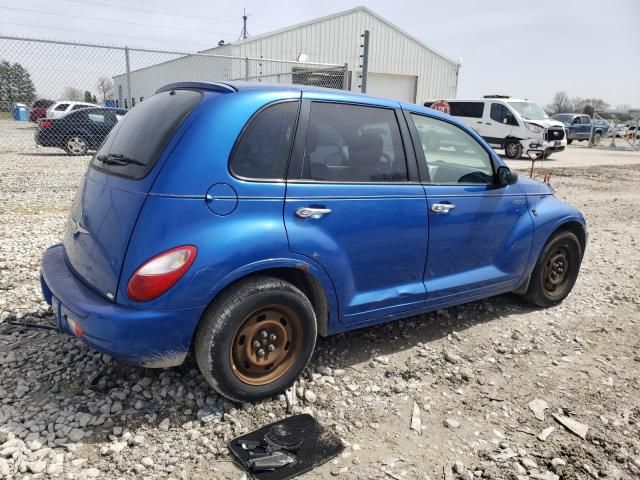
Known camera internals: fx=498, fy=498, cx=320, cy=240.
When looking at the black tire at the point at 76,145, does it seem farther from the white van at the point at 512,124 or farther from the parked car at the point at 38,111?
the white van at the point at 512,124

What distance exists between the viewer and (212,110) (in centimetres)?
270

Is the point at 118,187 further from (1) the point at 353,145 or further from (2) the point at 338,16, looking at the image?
(2) the point at 338,16

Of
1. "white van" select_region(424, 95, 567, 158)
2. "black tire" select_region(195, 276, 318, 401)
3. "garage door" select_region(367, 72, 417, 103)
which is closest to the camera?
"black tire" select_region(195, 276, 318, 401)

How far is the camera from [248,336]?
277 cm

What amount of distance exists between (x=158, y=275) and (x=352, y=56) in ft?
87.2

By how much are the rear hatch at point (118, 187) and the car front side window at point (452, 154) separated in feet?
5.47

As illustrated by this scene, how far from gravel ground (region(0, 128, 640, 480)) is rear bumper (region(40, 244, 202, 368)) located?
442mm

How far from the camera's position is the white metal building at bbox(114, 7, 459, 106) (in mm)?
23345

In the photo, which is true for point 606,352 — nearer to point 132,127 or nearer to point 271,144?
point 271,144

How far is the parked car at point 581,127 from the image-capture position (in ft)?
106

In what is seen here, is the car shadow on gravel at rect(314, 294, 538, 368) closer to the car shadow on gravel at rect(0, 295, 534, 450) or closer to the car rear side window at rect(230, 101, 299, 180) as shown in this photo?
the car shadow on gravel at rect(0, 295, 534, 450)

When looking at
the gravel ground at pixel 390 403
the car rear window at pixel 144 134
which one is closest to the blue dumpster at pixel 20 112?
the gravel ground at pixel 390 403

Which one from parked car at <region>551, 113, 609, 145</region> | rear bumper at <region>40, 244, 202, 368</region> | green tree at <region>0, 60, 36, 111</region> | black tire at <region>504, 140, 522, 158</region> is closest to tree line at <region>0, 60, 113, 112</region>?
green tree at <region>0, 60, 36, 111</region>

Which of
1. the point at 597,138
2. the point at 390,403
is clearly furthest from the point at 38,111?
the point at 597,138
